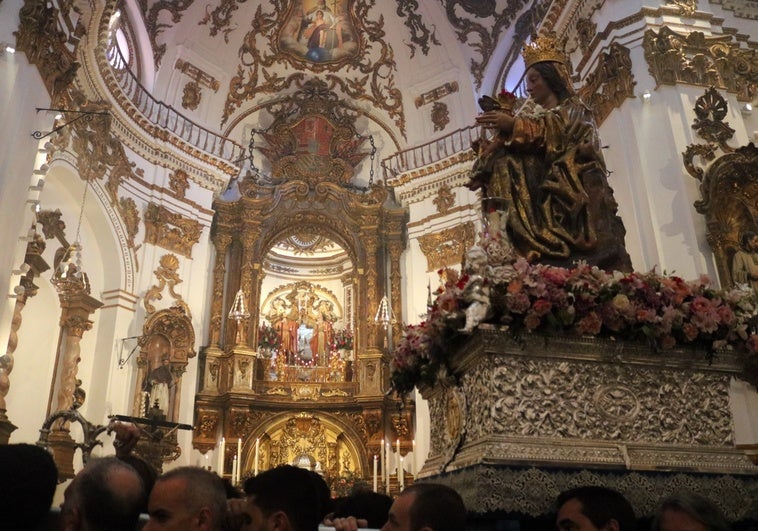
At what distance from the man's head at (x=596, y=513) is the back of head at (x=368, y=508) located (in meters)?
0.90

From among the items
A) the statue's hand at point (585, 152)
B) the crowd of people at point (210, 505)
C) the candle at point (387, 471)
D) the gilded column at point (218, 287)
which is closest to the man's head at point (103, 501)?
the crowd of people at point (210, 505)

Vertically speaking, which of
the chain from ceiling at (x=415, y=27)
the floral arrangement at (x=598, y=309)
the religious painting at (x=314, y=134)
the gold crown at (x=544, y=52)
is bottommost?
the floral arrangement at (x=598, y=309)

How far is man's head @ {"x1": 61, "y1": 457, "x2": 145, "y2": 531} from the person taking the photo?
1976 mm

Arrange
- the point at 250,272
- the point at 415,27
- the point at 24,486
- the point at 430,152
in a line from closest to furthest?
the point at 24,486 < the point at 250,272 < the point at 430,152 < the point at 415,27

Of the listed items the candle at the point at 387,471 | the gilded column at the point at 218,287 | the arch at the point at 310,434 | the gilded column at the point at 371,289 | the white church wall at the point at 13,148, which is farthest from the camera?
the gilded column at the point at 371,289

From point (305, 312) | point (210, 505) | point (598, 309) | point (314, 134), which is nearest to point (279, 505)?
point (210, 505)

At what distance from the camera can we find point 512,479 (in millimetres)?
3018

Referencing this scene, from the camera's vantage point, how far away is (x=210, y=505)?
198cm


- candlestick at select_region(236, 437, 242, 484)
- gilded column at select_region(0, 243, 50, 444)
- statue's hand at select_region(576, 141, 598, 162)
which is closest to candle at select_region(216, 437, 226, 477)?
candlestick at select_region(236, 437, 242, 484)

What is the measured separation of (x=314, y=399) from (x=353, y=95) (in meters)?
7.64

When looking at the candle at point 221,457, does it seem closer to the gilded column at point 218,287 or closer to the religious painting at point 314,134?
the gilded column at point 218,287

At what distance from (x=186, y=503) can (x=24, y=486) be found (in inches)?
18.0

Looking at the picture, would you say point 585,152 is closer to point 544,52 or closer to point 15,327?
point 544,52

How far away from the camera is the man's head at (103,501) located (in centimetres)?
198
